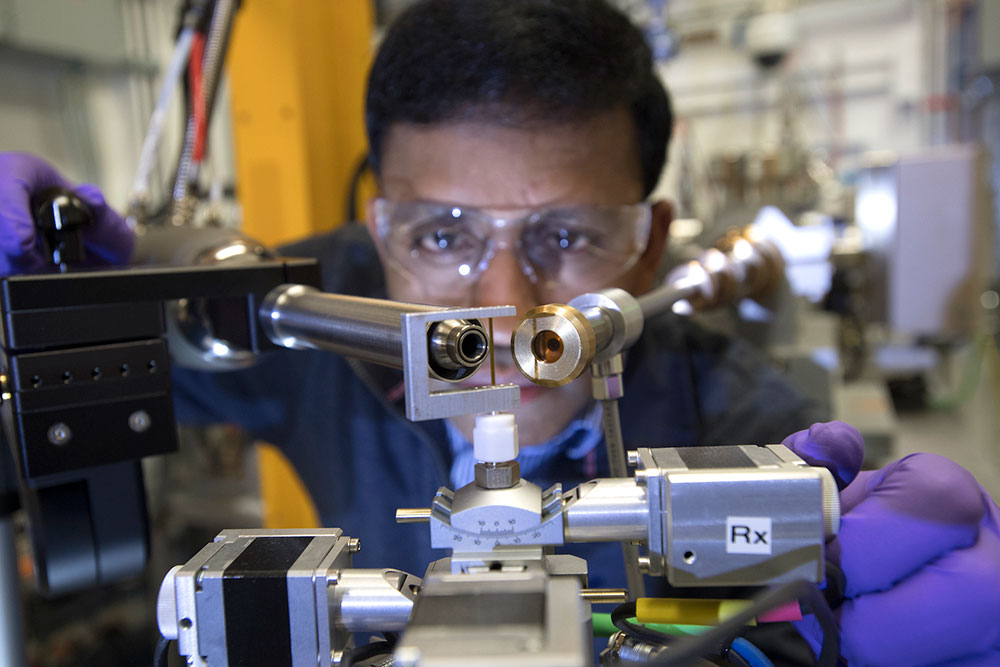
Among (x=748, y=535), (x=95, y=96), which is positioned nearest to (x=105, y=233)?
(x=748, y=535)

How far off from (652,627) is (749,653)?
0.08 m

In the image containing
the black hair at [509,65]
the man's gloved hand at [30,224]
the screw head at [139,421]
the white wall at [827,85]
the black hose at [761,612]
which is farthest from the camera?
the white wall at [827,85]

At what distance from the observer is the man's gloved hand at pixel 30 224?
25.2 inches

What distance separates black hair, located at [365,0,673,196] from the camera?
2.56ft

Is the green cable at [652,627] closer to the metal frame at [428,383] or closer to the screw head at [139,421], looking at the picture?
the metal frame at [428,383]

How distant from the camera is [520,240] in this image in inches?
27.8

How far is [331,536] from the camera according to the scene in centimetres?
43

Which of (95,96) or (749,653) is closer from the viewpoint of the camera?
(749,653)

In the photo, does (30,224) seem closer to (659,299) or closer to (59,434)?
(59,434)

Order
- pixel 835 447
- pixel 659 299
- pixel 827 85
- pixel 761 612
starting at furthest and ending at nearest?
pixel 827 85, pixel 659 299, pixel 835 447, pixel 761 612

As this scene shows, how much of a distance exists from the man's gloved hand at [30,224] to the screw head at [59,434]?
243 mm

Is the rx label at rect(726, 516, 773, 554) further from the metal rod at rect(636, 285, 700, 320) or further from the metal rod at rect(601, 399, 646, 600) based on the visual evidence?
the metal rod at rect(636, 285, 700, 320)

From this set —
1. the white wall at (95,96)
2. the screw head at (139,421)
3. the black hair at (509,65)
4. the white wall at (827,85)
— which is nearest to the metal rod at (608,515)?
the screw head at (139,421)

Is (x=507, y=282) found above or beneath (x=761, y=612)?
above
